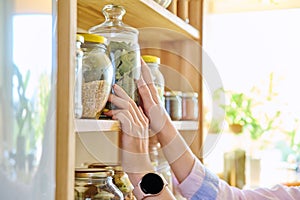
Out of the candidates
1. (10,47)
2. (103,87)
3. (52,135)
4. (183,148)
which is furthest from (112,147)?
(10,47)

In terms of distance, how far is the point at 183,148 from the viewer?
46.5 inches

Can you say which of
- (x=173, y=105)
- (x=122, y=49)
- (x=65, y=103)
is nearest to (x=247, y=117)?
(x=173, y=105)

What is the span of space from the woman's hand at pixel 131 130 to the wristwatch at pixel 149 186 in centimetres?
2

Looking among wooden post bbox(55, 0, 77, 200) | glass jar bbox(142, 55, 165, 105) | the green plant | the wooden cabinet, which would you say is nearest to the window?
the green plant

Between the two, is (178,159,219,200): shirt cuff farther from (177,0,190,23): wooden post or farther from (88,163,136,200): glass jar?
(177,0,190,23): wooden post

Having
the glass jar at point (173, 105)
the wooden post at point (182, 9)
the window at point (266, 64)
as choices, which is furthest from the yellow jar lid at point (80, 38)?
the window at point (266, 64)

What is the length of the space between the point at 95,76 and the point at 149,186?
36cm

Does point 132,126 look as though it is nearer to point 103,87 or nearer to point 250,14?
point 103,87

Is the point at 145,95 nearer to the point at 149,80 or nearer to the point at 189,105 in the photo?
the point at 149,80

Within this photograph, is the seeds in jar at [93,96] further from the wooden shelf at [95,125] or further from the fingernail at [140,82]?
the fingernail at [140,82]

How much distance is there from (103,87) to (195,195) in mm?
488

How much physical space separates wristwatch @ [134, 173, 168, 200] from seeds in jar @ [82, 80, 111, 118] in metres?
0.26

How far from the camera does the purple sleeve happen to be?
1.19m

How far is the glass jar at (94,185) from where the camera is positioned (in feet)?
2.70
